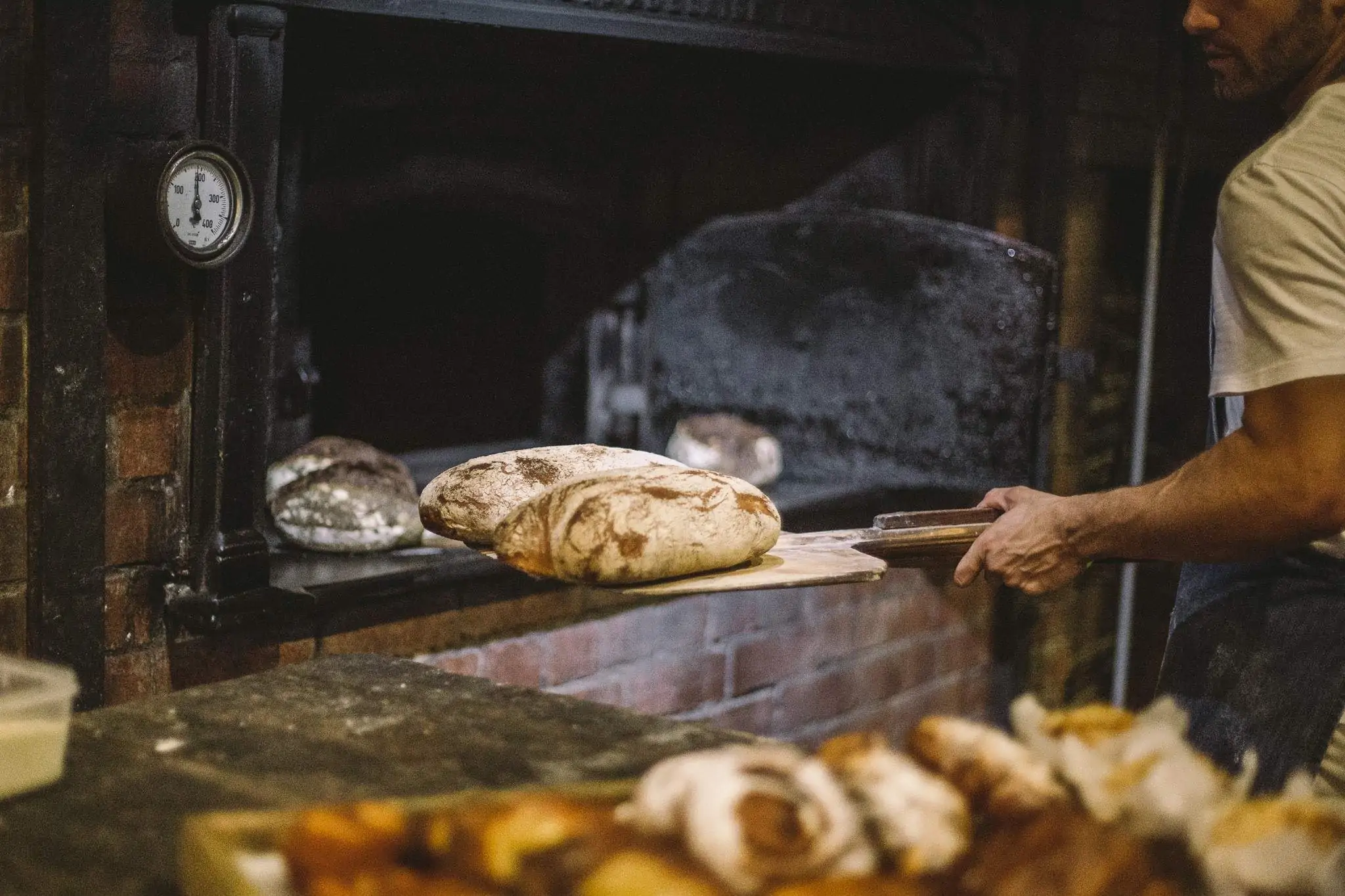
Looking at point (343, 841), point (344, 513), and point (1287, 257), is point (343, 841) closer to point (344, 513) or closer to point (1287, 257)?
point (1287, 257)

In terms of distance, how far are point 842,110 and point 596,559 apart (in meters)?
2.31

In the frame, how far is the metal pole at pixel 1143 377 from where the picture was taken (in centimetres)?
363

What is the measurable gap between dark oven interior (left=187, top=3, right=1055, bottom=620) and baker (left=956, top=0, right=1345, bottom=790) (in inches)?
49.2

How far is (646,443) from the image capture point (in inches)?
142

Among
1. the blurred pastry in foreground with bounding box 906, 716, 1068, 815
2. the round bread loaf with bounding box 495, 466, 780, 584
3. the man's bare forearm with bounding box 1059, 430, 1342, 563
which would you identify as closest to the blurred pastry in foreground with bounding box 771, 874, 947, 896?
the blurred pastry in foreground with bounding box 906, 716, 1068, 815

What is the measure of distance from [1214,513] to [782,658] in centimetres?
180

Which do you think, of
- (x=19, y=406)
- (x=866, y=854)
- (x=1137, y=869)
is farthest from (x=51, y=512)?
(x=1137, y=869)

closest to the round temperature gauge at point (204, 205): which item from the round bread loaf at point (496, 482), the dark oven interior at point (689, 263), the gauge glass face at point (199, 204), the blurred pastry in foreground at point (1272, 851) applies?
the gauge glass face at point (199, 204)

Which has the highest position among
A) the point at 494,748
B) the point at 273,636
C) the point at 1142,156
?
the point at 1142,156

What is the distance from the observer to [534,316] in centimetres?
347

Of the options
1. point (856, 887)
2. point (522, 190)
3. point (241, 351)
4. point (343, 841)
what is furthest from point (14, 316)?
point (856, 887)

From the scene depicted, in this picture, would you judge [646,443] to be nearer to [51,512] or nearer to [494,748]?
[51,512]

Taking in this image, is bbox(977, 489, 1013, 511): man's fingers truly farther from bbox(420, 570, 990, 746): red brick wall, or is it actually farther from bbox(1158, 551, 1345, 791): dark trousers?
bbox(420, 570, 990, 746): red brick wall

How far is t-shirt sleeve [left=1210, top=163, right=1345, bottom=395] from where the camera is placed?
5.04 feet
